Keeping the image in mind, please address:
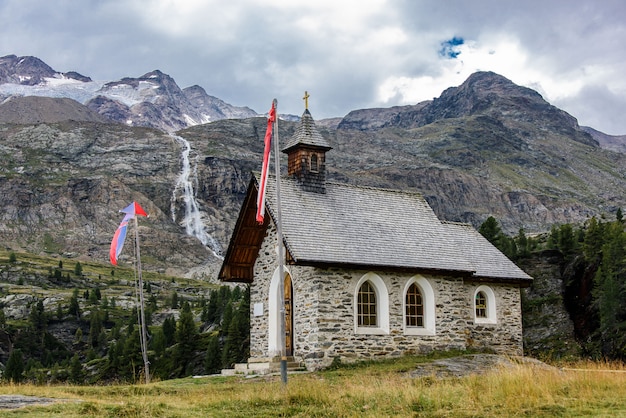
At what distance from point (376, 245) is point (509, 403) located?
47.6ft

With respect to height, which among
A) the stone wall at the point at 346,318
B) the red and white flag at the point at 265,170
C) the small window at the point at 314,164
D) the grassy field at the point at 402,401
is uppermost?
the small window at the point at 314,164

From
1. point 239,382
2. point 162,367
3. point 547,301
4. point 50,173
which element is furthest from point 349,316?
point 50,173

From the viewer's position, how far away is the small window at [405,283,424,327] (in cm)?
2744

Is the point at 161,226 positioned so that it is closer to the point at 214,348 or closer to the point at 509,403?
the point at 214,348

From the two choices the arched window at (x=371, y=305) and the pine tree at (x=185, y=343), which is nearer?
the arched window at (x=371, y=305)

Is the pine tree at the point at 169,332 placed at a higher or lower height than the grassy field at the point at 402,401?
lower

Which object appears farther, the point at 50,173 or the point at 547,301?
the point at 50,173

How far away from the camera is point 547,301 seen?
48.7 meters

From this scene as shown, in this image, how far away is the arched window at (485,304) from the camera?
31938mm

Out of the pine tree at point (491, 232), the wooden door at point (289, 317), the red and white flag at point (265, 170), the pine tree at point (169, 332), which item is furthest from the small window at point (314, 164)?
the pine tree at point (169, 332)

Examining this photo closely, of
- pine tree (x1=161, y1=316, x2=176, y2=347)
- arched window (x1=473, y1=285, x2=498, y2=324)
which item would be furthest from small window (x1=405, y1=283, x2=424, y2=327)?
pine tree (x1=161, y1=316, x2=176, y2=347)

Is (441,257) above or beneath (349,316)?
above

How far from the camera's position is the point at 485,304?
32188mm

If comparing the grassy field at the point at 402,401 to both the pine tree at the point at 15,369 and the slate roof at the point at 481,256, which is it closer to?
the slate roof at the point at 481,256
